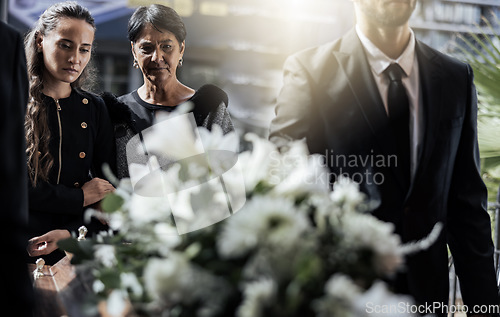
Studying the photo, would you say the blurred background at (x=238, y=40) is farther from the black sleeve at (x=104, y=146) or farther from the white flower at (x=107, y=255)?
the white flower at (x=107, y=255)

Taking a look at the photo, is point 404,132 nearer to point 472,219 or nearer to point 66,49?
point 472,219

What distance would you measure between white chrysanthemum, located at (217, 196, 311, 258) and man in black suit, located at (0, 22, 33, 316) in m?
0.30

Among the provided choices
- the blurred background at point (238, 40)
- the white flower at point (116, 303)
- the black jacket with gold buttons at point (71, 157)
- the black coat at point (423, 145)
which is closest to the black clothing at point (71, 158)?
the black jacket with gold buttons at point (71, 157)

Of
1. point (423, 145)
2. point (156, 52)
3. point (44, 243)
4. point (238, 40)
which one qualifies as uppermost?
point (156, 52)

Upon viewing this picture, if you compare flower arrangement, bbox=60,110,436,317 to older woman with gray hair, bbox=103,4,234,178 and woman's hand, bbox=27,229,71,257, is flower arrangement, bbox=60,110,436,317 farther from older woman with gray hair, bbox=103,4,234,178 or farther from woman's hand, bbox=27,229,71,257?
older woman with gray hair, bbox=103,4,234,178

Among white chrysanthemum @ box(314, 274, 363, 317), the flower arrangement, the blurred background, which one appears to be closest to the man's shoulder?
the flower arrangement

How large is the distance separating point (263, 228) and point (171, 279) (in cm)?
13

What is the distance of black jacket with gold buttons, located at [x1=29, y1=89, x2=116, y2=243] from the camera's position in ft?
4.77

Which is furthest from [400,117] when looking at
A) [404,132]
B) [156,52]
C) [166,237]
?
[166,237]

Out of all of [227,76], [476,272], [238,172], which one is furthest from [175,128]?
[227,76]

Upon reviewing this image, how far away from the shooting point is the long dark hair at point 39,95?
1.44 meters

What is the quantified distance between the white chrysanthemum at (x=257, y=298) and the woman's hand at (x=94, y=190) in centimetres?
91

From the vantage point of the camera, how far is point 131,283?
31.4 inches

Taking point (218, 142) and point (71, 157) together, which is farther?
point (71, 157)
